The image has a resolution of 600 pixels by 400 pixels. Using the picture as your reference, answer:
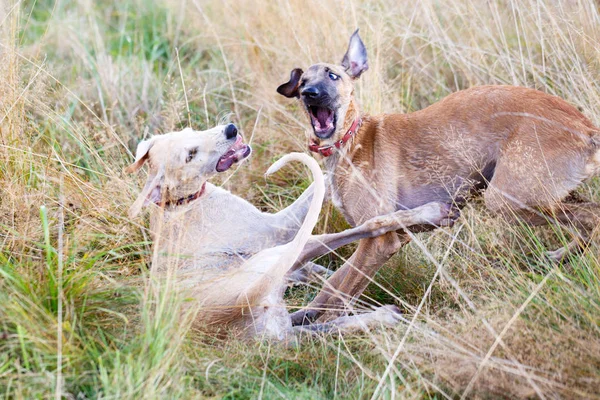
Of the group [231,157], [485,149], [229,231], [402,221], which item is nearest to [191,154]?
[231,157]

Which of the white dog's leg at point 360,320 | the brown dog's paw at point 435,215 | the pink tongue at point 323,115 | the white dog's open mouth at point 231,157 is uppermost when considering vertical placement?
the pink tongue at point 323,115

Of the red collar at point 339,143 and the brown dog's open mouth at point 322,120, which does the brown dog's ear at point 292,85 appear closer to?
the brown dog's open mouth at point 322,120

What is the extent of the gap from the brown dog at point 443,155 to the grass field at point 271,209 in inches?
7.7

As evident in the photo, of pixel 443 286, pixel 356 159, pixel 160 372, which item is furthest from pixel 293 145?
pixel 160 372

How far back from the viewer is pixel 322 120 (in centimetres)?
454

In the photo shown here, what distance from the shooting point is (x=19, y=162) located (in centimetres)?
421

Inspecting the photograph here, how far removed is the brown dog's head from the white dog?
45 centimetres

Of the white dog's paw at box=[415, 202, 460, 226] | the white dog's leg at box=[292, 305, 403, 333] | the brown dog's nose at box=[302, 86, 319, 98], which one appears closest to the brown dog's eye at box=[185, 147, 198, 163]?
the brown dog's nose at box=[302, 86, 319, 98]

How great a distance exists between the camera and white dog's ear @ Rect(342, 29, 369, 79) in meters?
4.66

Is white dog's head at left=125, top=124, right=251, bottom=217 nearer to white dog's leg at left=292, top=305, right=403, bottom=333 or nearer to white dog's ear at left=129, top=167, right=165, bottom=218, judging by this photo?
white dog's ear at left=129, top=167, right=165, bottom=218

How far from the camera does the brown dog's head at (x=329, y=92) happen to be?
4.41 m

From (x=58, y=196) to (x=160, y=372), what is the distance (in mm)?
1827

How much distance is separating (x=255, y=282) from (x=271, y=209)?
1530 mm

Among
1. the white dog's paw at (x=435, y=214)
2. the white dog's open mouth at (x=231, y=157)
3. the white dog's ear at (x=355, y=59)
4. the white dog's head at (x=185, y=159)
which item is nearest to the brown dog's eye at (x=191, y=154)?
the white dog's head at (x=185, y=159)
